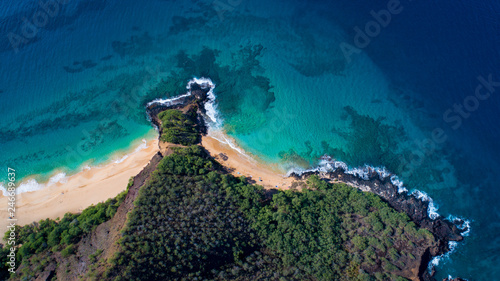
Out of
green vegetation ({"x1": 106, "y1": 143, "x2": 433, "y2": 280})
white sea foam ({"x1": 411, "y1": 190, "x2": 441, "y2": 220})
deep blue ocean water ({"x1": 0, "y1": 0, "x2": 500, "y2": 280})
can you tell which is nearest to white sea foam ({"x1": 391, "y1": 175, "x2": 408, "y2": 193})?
deep blue ocean water ({"x1": 0, "y1": 0, "x2": 500, "y2": 280})

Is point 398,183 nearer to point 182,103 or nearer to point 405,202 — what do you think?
point 405,202

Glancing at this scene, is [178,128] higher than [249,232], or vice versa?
[178,128]

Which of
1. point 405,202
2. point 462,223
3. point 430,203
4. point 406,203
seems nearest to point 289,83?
point 405,202

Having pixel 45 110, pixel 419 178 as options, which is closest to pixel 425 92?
pixel 419 178

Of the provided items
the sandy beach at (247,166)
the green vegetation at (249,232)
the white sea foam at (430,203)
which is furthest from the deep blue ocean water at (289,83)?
the green vegetation at (249,232)

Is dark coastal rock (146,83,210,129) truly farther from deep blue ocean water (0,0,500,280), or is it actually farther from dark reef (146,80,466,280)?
deep blue ocean water (0,0,500,280)

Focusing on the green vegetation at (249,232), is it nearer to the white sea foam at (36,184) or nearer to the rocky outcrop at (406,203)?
the rocky outcrop at (406,203)
